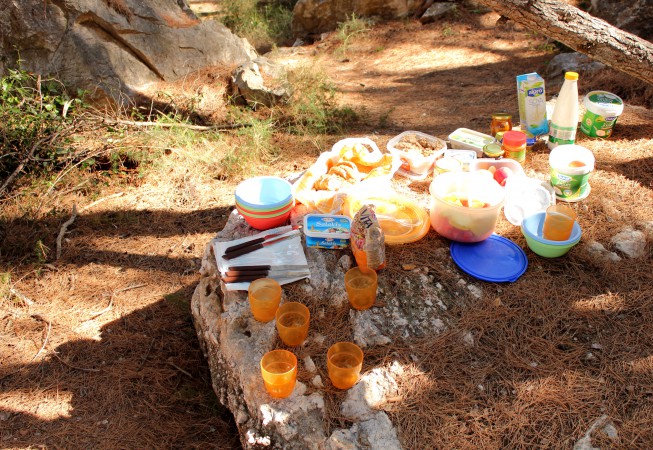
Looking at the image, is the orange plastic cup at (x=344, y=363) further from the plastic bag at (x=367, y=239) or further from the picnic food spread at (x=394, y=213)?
the plastic bag at (x=367, y=239)

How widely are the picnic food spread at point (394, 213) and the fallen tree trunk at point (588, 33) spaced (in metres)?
0.47

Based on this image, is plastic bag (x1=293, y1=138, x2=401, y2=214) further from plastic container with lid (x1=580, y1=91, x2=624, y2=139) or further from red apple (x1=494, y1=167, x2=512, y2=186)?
plastic container with lid (x1=580, y1=91, x2=624, y2=139)

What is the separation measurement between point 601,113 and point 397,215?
2209 millimetres

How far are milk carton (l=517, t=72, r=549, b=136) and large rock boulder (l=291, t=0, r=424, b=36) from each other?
17.6ft

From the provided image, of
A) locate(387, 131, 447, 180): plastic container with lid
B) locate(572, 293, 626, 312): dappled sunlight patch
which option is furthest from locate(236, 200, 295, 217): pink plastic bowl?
locate(572, 293, 626, 312): dappled sunlight patch

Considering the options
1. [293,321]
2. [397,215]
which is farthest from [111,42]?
[293,321]

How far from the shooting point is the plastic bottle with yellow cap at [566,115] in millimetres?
3807

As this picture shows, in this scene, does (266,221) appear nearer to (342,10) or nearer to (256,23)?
(342,10)

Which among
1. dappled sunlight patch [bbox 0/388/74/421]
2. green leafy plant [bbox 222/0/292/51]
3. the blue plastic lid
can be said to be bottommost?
green leafy plant [bbox 222/0/292/51]

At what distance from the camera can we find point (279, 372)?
231cm

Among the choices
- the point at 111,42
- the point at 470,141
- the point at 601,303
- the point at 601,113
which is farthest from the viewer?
the point at 111,42

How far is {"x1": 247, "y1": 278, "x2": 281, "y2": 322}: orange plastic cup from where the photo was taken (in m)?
2.55

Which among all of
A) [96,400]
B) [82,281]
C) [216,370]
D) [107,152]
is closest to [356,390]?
[216,370]

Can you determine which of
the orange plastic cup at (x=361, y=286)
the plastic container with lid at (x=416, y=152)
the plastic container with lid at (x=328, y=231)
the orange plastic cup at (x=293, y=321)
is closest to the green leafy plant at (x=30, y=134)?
the plastic container with lid at (x=328, y=231)
